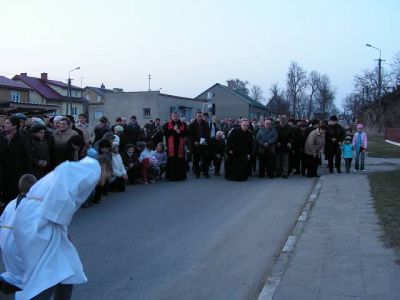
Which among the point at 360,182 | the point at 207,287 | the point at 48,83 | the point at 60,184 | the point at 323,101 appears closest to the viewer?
the point at 60,184

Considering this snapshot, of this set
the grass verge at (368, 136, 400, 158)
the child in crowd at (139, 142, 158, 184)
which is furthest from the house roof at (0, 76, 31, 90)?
the child in crowd at (139, 142, 158, 184)

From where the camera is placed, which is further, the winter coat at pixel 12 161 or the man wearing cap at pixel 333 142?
the man wearing cap at pixel 333 142

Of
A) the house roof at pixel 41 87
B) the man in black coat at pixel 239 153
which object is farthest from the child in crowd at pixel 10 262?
the house roof at pixel 41 87

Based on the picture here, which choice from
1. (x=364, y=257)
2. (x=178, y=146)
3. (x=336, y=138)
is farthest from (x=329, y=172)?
(x=364, y=257)

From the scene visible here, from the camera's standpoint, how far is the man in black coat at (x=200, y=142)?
16641 millimetres

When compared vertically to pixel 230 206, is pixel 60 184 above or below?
above

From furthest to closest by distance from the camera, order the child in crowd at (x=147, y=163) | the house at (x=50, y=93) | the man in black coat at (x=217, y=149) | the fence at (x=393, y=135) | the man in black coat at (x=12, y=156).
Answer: the house at (x=50, y=93)
the fence at (x=393, y=135)
the man in black coat at (x=217, y=149)
the child in crowd at (x=147, y=163)
the man in black coat at (x=12, y=156)

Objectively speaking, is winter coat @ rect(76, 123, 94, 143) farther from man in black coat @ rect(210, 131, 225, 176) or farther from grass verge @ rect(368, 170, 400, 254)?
grass verge @ rect(368, 170, 400, 254)

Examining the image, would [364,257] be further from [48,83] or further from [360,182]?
[48,83]

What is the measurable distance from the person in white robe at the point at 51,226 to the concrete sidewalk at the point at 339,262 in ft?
7.86

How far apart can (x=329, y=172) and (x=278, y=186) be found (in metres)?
3.63

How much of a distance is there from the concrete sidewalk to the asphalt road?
367 mm

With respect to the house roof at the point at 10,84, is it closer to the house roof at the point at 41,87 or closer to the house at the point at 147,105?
the house roof at the point at 41,87

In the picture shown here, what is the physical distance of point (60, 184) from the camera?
3742 millimetres
